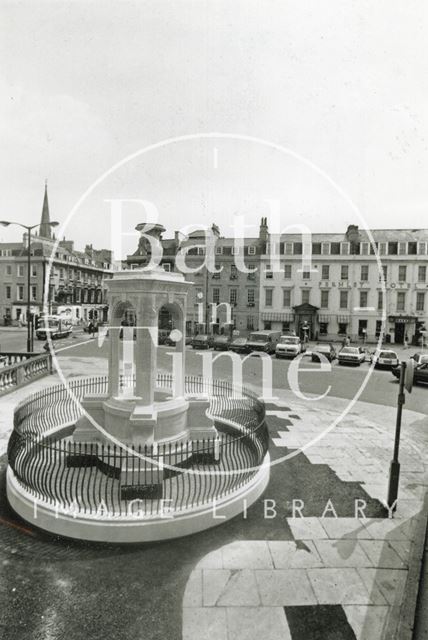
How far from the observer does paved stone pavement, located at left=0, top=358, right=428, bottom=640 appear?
5836 mm

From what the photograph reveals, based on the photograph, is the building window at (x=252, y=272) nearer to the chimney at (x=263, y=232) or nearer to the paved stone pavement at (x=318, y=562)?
the chimney at (x=263, y=232)

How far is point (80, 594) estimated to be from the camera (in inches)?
248

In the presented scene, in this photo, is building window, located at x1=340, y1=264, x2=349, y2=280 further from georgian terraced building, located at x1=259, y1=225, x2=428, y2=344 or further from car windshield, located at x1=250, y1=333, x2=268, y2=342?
car windshield, located at x1=250, y1=333, x2=268, y2=342

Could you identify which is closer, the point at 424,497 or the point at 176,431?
the point at 424,497

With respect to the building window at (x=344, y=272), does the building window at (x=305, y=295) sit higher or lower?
lower

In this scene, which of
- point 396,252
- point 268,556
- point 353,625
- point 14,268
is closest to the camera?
point 353,625

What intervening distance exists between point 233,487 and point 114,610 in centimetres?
340

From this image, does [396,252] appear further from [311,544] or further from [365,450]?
[311,544]

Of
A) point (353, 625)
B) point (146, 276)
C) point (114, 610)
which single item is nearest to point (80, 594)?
point (114, 610)

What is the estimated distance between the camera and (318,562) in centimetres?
712

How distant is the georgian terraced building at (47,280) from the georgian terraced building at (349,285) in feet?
91.1

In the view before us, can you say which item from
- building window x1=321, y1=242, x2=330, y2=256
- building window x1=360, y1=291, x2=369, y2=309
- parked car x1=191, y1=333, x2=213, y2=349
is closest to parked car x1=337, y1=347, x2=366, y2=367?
parked car x1=191, y1=333, x2=213, y2=349

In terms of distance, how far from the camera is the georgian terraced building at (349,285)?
47.4m

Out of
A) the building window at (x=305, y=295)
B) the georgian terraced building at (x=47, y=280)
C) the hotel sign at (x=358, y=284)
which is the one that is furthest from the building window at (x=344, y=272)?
the georgian terraced building at (x=47, y=280)
